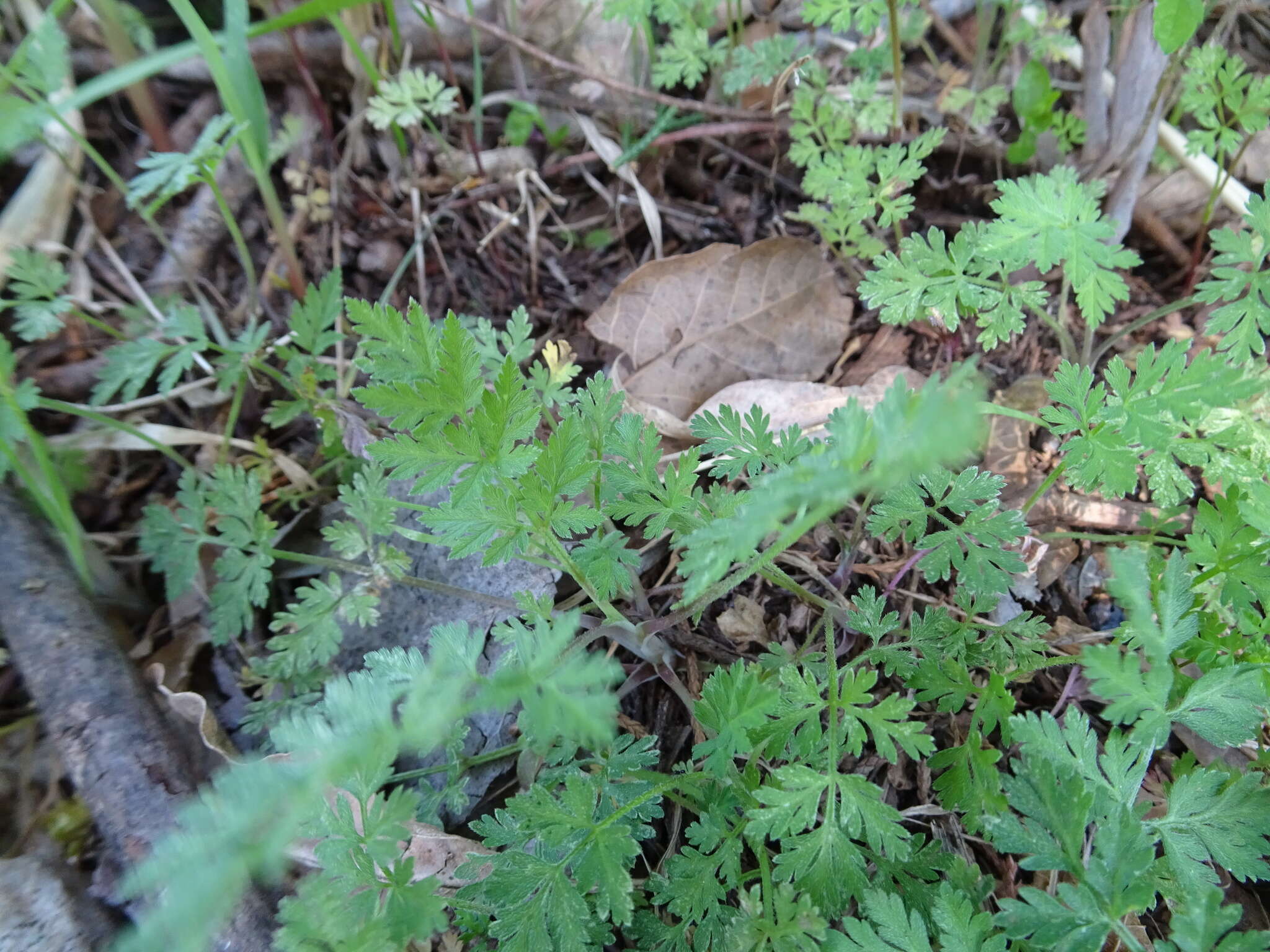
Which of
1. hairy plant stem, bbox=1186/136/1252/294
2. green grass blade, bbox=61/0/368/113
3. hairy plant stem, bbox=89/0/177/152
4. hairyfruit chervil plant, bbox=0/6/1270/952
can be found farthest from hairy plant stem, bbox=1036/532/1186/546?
hairy plant stem, bbox=89/0/177/152

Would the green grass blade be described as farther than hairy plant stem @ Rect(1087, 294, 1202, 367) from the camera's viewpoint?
Yes

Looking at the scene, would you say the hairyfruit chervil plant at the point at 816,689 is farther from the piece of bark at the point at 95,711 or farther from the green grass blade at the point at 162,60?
the green grass blade at the point at 162,60

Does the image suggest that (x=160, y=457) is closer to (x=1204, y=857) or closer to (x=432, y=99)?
(x=432, y=99)

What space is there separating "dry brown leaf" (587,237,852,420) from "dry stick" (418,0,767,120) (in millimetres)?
567

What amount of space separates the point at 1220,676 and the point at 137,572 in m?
2.89

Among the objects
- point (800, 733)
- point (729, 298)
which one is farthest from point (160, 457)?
point (800, 733)

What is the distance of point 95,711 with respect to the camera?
2047mm

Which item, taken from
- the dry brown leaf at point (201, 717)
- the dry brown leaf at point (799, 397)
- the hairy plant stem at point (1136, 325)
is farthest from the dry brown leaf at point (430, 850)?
the hairy plant stem at point (1136, 325)

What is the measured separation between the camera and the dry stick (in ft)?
9.21

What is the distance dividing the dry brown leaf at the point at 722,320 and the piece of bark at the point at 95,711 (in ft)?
5.23

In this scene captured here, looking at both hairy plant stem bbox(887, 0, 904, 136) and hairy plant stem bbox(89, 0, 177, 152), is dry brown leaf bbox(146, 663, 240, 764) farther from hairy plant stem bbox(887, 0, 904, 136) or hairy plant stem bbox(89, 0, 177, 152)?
hairy plant stem bbox(887, 0, 904, 136)

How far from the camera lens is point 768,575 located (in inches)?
73.6

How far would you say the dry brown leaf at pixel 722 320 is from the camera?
101 inches

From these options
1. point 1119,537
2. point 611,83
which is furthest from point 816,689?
point 611,83
